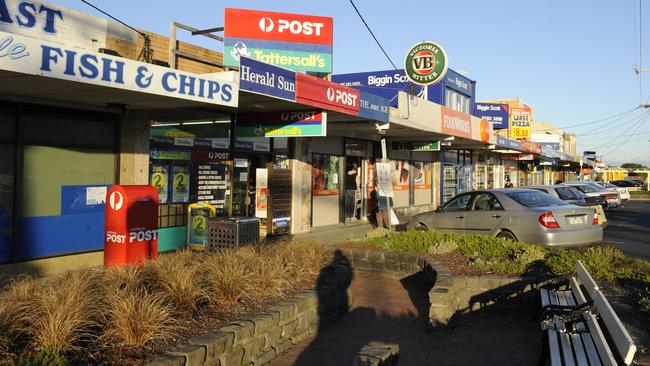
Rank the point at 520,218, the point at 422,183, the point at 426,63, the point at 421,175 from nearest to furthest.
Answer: the point at 520,218 → the point at 426,63 → the point at 421,175 → the point at 422,183

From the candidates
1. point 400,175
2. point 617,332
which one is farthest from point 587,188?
point 617,332

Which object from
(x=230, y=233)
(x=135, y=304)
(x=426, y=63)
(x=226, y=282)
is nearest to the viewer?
(x=135, y=304)

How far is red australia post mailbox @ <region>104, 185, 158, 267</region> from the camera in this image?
7.37 m

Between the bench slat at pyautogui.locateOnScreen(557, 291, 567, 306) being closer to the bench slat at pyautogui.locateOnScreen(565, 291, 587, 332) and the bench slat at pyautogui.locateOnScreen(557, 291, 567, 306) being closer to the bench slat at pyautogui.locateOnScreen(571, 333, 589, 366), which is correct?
the bench slat at pyautogui.locateOnScreen(565, 291, 587, 332)

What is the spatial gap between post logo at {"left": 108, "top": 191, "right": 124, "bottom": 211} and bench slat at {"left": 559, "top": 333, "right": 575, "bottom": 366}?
554 centimetres

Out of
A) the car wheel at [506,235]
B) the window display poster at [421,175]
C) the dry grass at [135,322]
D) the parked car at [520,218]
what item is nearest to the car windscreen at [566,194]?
the parked car at [520,218]

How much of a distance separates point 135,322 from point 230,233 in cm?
365

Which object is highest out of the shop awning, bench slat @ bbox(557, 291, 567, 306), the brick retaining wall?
the shop awning

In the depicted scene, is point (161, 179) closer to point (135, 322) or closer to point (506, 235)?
point (506, 235)

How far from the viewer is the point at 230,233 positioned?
7.95m

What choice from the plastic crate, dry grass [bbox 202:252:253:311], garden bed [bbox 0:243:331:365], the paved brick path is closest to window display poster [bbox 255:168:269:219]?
the plastic crate

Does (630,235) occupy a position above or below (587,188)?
below

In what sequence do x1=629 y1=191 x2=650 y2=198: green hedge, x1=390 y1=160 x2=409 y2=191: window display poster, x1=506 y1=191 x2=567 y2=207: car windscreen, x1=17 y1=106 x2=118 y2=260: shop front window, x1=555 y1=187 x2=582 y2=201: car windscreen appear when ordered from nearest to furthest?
x1=17 y1=106 x2=118 y2=260: shop front window → x1=506 y1=191 x2=567 y2=207: car windscreen → x1=555 y1=187 x2=582 y2=201: car windscreen → x1=390 y1=160 x2=409 y2=191: window display poster → x1=629 y1=191 x2=650 y2=198: green hedge

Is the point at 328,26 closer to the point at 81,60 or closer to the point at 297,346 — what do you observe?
the point at 81,60
